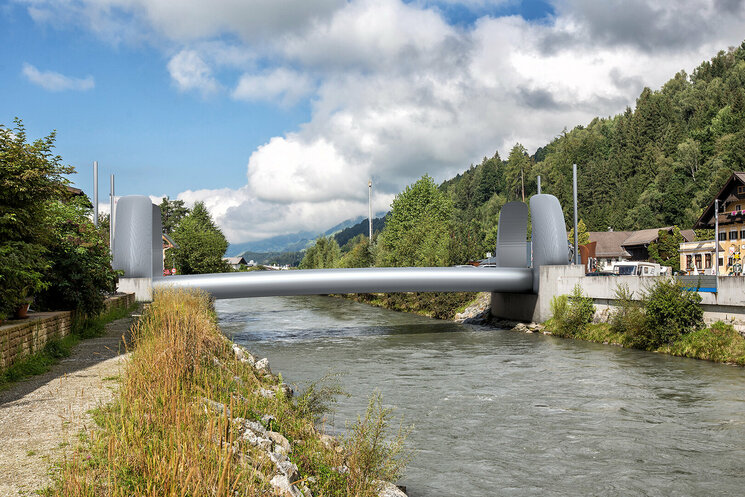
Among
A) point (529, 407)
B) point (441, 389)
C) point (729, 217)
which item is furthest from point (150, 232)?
point (729, 217)

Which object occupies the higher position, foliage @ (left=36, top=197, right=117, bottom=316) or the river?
foliage @ (left=36, top=197, right=117, bottom=316)

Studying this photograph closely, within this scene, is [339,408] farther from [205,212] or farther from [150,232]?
[205,212]

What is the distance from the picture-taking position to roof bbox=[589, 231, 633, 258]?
93438 mm

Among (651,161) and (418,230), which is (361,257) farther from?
(651,161)

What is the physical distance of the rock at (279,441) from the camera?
25.1 ft

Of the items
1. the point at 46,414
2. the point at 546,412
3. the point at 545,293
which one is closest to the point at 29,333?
the point at 46,414

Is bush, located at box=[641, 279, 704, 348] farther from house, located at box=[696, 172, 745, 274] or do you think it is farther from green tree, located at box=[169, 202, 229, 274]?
green tree, located at box=[169, 202, 229, 274]

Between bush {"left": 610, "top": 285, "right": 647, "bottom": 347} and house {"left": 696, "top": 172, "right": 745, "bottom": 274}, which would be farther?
house {"left": 696, "top": 172, "right": 745, "bottom": 274}

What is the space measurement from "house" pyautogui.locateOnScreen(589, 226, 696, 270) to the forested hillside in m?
3.42

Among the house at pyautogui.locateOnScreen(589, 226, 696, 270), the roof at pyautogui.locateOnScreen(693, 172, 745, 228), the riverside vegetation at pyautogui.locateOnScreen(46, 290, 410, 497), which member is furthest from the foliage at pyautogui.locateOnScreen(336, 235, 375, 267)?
the riverside vegetation at pyautogui.locateOnScreen(46, 290, 410, 497)

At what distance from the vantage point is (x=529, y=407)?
622 inches

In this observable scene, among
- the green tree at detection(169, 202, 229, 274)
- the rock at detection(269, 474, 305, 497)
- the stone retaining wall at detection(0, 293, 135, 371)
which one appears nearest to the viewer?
the rock at detection(269, 474, 305, 497)

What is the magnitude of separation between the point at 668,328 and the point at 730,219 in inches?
1439

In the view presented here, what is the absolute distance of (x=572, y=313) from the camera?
108 ft
